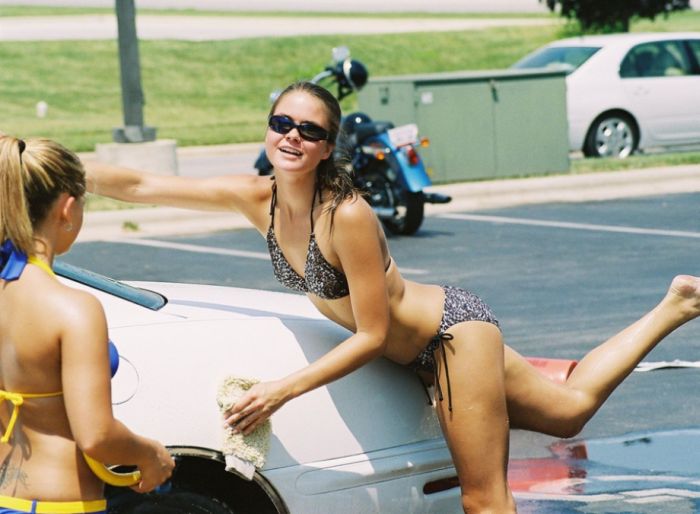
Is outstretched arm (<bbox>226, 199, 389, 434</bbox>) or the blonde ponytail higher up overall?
the blonde ponytail

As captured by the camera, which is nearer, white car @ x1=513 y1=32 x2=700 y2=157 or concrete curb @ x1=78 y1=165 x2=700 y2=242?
concrete curb @ x1=78 y1=165 x2=700 y2=242

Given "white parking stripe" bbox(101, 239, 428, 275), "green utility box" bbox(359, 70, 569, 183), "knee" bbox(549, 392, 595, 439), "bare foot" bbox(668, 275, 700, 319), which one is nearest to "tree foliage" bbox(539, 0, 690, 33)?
"green utility box" bbox(359, 70, 569, 183)

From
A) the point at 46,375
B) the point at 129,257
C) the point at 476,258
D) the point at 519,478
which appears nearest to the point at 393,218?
the point at 476,258

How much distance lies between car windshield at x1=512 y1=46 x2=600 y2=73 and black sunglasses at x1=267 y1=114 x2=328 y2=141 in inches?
550

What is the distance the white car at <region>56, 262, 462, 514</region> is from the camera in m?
3.70

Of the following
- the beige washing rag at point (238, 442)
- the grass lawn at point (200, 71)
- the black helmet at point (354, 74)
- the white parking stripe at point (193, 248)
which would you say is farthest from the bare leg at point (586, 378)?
the grass lawn at point (200, 71)

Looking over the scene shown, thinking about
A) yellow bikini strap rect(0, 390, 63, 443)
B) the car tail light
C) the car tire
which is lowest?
the car tire

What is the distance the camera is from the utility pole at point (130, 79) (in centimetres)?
1458

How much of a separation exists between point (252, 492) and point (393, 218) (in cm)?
857

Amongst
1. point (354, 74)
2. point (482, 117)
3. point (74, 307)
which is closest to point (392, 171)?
point (354, 74)

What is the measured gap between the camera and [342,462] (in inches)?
153

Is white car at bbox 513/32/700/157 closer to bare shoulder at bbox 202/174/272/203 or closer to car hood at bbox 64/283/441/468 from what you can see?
bare shoulder at bbox 202/174/272/203

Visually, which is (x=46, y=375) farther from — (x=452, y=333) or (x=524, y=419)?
(x=524, y=419)

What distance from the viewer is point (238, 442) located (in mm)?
3697
